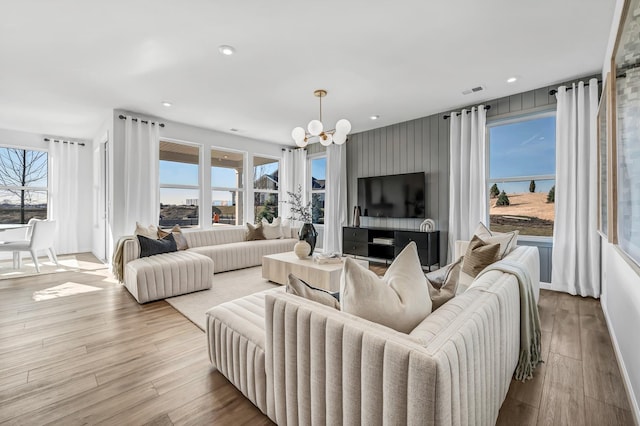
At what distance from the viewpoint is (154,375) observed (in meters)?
1.86

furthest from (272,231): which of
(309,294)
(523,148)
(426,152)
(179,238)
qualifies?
(309,294)

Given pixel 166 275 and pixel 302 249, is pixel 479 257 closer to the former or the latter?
pixel 302 249

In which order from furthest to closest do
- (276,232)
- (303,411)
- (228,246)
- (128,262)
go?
(276,232), (228,246), (128,262), (303,411)

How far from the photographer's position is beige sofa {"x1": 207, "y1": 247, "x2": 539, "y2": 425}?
84cm

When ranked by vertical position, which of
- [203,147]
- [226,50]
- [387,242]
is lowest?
[387,242]

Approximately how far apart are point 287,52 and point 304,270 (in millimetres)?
2349

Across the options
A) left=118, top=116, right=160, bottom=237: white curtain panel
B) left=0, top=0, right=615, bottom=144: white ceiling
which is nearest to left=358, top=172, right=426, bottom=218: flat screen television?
left=0, top=0, right=615, bottom=144: white ceiling

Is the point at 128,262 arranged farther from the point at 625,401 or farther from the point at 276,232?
the point at 625,401

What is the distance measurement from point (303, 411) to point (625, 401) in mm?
1840

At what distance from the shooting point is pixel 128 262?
364cm

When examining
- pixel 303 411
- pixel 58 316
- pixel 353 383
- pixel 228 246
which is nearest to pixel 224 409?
pixel 303 411

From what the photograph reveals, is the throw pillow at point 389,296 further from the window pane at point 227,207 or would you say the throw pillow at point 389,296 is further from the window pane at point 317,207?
the window pane at point 317,207

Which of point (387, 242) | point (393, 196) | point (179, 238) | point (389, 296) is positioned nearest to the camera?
point (389, 296)

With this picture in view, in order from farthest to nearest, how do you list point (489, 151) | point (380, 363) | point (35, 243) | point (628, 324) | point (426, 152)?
point (426, 152), point (35, 243), point (489, 151), point (628, 324), point (380, 363)
